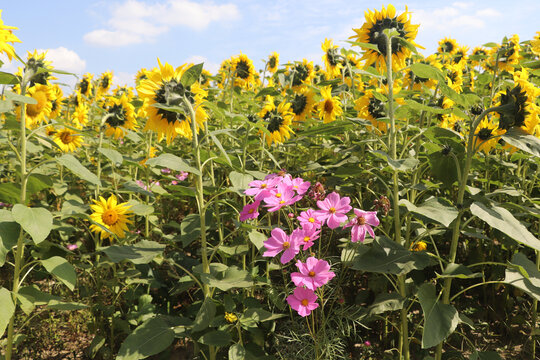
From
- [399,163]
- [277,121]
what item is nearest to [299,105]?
[277,121]

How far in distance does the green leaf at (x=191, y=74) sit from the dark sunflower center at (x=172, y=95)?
32 millimetres

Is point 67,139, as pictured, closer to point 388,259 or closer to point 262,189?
point 262,189

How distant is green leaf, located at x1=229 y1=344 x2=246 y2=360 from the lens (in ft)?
5.55

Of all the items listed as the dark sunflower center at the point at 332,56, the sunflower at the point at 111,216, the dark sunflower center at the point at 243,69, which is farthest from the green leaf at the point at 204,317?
the dark sunflower center at the point at 332,56

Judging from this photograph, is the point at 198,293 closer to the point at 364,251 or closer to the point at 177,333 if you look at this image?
the point at 177,333

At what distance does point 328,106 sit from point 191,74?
1.67 m

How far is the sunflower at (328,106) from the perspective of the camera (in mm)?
3113

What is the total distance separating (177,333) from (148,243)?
1.34ft

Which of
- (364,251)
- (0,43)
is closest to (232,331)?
(364,251)

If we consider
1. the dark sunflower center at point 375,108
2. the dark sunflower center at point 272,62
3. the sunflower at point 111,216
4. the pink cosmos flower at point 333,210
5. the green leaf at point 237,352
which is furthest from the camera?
the dark sunflower center at point 272,62

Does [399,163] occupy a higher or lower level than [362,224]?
higher

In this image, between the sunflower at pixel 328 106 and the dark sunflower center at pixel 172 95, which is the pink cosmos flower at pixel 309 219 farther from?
the sunflower at pixel 328 106

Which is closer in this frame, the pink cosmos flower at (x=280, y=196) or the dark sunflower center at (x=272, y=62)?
the pink cosmos flower at (x=280, y=196)

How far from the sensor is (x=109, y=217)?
237cm
